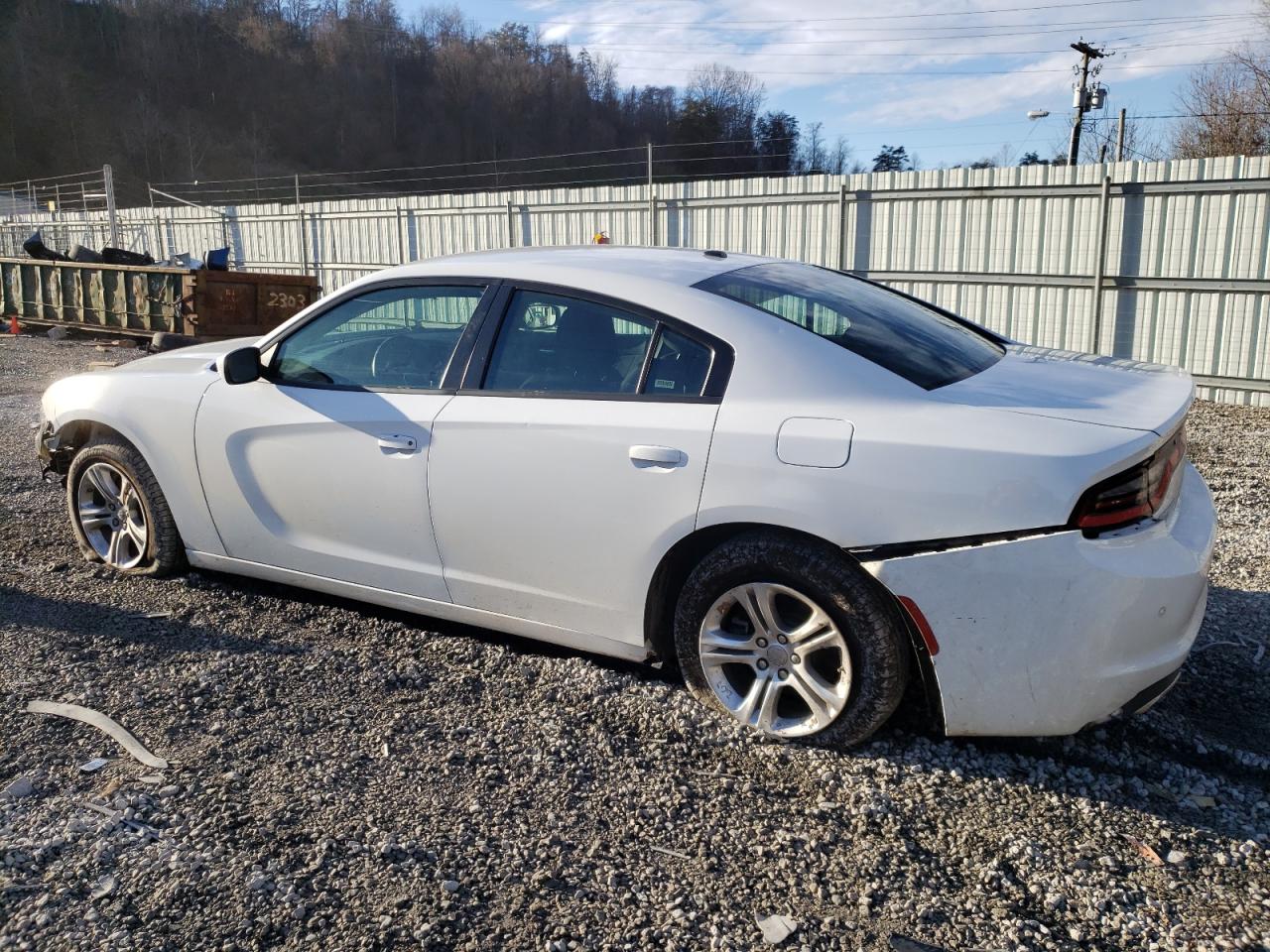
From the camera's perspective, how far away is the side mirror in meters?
4.15

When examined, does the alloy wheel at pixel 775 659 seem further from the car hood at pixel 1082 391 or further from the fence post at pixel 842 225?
the fence post at pixel 842 225

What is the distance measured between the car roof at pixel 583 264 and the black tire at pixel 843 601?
1001 mm

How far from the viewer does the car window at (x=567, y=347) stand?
11.4 feet

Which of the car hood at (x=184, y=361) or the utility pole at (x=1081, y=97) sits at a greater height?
the utility pole at (x=1081, y=97)

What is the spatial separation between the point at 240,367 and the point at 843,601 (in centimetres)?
263

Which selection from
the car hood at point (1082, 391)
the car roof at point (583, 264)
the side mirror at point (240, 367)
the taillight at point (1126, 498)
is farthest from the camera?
the side mirror at point (240, 367)

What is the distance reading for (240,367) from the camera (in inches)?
164

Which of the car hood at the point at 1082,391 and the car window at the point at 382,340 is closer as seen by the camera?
the car hood at the point at 1082,391

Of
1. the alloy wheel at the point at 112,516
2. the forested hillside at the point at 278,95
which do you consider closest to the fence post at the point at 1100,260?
the alloy wheel at the point at 112,516

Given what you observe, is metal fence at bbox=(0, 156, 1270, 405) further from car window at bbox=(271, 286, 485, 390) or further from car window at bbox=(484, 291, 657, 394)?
car window at bbox=(484, 291, 657, 394)

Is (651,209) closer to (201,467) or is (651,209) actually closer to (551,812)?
(201,467)

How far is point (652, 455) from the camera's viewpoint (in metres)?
3.26

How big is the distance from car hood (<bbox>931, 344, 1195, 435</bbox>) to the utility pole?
1219 inches

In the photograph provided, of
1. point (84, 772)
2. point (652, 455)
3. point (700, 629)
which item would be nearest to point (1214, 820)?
point (700, 629)
